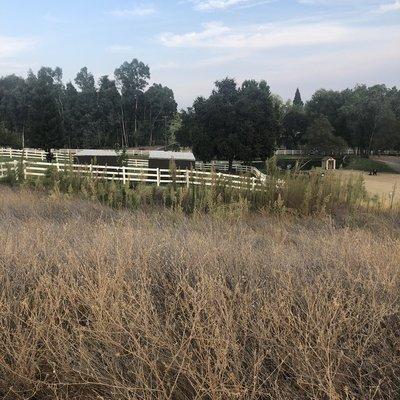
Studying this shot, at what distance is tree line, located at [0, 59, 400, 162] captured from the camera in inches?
1505

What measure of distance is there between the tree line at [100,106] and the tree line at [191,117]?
0.14 meters

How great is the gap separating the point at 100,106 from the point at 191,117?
1838 centimetres

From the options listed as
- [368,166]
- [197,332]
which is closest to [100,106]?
[368,166]

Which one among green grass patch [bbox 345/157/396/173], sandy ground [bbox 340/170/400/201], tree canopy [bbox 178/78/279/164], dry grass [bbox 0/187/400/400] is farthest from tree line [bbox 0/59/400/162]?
dry grass [bbox 0/187/400/400]

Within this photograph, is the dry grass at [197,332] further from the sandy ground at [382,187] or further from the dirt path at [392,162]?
the dirt path at [392,162]

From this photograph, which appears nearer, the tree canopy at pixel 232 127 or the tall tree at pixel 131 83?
the tree canopy at pixel 232 127

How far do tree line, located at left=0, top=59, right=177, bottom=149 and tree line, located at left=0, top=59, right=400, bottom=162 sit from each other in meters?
0.14

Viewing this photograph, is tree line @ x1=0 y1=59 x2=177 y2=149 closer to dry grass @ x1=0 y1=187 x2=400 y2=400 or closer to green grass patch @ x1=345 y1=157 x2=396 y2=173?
green grass patch @ x1=345 y1=157 x2=396 y2=173

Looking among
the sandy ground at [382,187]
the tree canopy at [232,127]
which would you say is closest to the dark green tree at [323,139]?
the tree canopy at [232,127]

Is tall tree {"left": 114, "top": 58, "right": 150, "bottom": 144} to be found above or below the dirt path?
above

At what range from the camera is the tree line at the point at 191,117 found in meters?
38.2

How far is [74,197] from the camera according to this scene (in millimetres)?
10617

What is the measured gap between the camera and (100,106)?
57.2m

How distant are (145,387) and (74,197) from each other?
29.0 feet
